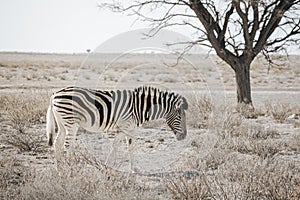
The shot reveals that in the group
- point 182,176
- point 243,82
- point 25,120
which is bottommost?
point 182,176

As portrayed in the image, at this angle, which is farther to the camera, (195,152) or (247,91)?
(247,91)

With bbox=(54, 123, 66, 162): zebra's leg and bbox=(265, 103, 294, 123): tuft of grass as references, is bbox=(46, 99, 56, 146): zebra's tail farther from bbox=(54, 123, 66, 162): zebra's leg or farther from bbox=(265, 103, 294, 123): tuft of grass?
bbox=(265, 103, 294, 123): tuft of grass

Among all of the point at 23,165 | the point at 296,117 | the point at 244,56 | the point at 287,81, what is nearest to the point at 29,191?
the point at 23,165

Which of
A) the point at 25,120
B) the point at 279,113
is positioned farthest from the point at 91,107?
the point at 279,113

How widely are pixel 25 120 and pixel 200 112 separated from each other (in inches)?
217

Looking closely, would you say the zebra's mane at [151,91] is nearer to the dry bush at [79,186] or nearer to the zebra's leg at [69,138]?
the zebra's leg at [69,138]

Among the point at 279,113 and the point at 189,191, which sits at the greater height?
the point at 279,113

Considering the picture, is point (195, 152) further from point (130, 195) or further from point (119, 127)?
point (130, 195)

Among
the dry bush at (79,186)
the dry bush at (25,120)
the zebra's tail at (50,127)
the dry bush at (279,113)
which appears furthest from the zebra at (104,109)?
the dry bush at (279,113)

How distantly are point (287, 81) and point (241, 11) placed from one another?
2421 cm

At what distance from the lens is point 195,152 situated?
9648 mm

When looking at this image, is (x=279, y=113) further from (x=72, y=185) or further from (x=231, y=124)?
(x=72, y=185)

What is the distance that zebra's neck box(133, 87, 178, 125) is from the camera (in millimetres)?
8656

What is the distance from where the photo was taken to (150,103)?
28.9 ft
